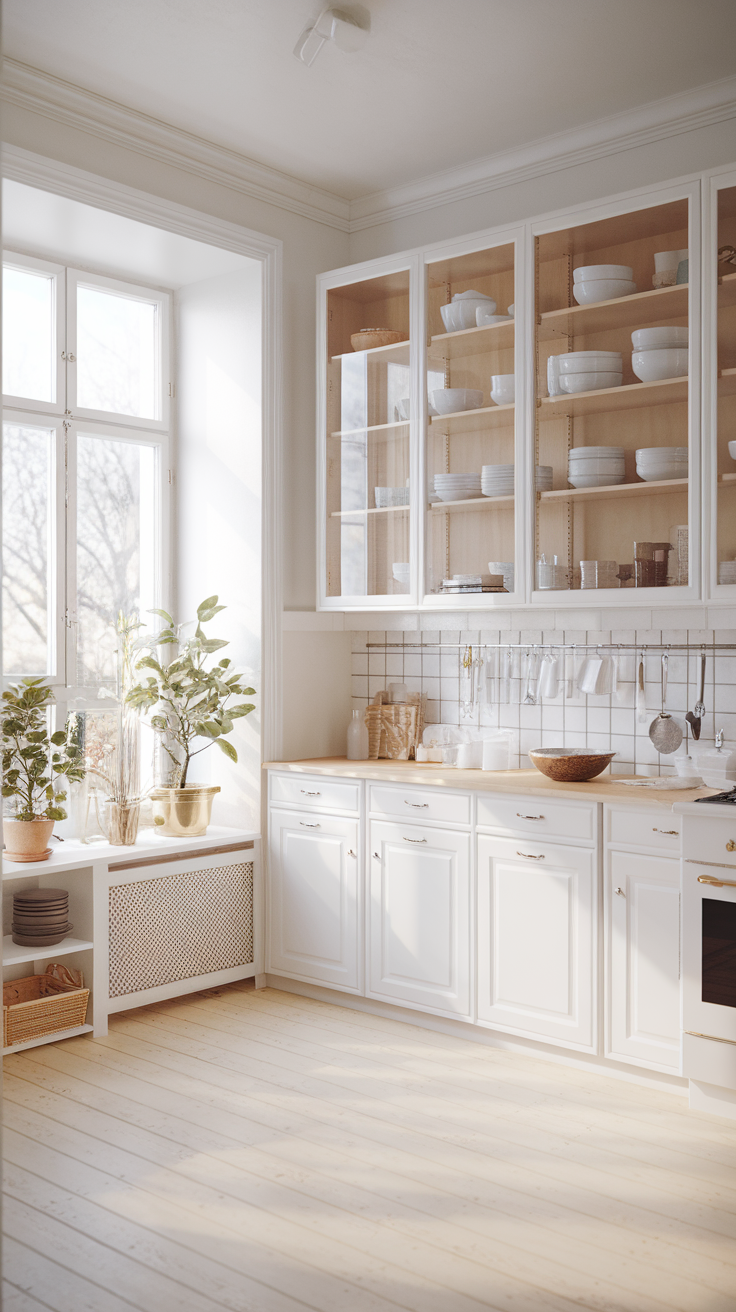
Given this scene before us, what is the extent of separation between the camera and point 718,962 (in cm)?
288

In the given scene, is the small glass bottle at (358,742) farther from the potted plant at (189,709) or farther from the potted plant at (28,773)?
the potted plant at (28,773)

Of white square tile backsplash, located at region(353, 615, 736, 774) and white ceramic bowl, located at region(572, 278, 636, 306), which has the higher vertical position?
white ceramic bowl, located at region(572, 278, 636, 306)

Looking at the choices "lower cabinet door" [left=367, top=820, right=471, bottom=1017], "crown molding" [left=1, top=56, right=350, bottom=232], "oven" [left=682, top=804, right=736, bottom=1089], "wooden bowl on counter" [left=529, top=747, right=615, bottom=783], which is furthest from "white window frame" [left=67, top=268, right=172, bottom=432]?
"oven" [left=682, top=804, right=736, bottom=1089]

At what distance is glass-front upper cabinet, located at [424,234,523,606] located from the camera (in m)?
3.66

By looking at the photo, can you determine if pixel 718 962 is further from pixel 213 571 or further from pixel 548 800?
pixel 213 571

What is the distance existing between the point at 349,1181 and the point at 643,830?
1.25m

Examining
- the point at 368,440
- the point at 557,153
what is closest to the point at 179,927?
the point at 368,440

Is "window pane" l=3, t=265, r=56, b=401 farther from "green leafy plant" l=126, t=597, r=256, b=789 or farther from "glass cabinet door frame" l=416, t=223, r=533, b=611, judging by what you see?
"glass cabinet door frame" l=416, t=223, r=533, b=611

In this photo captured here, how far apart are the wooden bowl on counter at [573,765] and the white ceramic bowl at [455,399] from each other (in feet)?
4.07

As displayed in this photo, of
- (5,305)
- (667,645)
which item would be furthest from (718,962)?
(5,305)

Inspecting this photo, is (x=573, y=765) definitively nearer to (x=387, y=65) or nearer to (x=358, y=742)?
(x=358, y=742)

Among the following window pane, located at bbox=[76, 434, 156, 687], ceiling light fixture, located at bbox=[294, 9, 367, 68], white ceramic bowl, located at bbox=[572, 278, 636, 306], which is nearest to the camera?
ceiling light fixture, located at bbox=[294, 9, 367, 68]

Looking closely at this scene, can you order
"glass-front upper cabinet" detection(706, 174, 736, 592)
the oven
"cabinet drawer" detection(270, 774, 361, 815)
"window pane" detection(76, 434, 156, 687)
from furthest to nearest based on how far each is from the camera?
"window pane" detection(76, 434, 156, 687), "cabinet drawer" detection(270, 774, 361, 815), "glass-front upper cabinet" detection(706, 174, 736, 592), the oven

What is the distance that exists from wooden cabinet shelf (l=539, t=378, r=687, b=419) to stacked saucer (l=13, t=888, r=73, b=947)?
2275 mm
